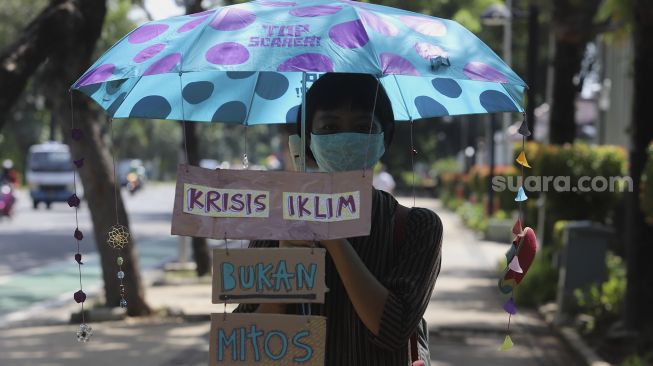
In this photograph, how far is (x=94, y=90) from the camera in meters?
3.51

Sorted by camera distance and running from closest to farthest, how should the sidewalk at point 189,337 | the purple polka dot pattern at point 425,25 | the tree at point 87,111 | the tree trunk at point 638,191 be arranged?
1. the purple polka dot pattern at point 425,25
2. the sidewalk at point 189,337
3. the tree trunk at point 638,191
4. the tree at point 87,111

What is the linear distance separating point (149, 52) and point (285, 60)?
0.47 m

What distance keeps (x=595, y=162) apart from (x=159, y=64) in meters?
11.4

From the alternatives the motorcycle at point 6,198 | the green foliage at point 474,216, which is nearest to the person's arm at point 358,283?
the green foliage at point 474,216

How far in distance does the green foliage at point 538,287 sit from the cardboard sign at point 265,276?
11.5 m

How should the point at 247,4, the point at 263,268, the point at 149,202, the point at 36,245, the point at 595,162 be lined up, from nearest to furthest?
the point at 263,268 → the point at 247,4 → the point at 595,162 → the point at 36,245 → the point at 149,202

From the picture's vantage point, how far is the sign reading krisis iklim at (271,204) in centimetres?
264

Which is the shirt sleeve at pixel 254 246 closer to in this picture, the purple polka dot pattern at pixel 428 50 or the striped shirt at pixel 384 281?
the striped shirt at pixel 384 281

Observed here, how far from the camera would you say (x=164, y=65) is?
2857mm

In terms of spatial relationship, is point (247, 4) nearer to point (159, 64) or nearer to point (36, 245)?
point (159, 64)

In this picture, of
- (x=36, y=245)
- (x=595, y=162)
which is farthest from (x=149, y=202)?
(x=595, y=162)

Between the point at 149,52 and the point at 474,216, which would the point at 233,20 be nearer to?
the point at 149,52

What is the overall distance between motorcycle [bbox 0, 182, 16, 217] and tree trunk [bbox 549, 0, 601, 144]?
16.9 m

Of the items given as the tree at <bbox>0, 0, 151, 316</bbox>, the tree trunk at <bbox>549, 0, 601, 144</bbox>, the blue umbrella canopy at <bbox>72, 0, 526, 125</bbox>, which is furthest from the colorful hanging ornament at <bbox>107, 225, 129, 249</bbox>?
the tree trunk at <bbox>549, 0, 601, 144</bbox>
